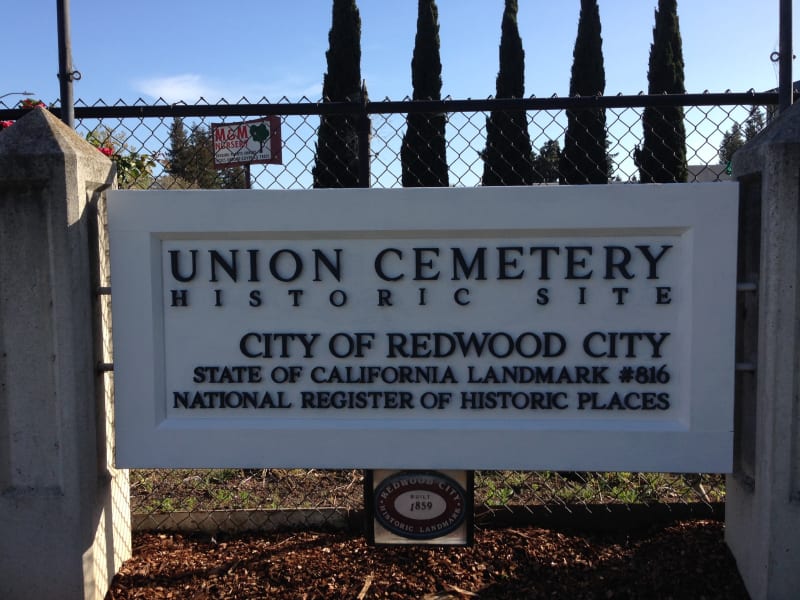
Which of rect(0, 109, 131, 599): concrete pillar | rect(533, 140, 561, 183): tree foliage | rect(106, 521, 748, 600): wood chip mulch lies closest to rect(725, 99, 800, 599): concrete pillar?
rect(106, 521, 748, 600): wood chip mulch

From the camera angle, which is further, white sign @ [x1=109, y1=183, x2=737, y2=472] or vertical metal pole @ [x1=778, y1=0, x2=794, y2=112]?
vertical metal pole @ [x1=778, y1=0, x2=794, y2=112]

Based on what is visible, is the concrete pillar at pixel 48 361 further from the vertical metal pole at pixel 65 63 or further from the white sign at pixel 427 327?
the vertical metal pole at pixel 65 63

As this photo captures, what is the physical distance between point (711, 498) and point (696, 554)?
59 cm

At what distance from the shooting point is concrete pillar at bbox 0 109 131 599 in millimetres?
2150

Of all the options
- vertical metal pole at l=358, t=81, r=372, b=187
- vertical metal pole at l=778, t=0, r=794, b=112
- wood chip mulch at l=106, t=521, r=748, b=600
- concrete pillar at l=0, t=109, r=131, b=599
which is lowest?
wood chip mulch at l=106, t=521, r=748, b=600

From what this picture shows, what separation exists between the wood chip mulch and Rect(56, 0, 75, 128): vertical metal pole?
1.77 metres

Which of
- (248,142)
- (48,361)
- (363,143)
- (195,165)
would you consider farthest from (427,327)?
(195,165)

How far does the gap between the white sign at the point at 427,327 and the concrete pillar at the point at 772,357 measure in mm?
100

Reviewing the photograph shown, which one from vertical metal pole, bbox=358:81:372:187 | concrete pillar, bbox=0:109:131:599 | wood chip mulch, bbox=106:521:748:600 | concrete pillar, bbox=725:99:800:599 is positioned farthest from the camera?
vertical metal pole, bbox=358:81:372:187

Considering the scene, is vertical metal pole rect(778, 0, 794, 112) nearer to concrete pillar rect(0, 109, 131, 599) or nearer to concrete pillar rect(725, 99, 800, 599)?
concrete pillar rect(725, 99, 800, 599)

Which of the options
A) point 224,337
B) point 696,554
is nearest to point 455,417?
point 224,337

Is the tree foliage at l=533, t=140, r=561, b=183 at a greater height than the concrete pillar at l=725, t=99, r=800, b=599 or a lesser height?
greater

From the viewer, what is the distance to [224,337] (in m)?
2.29

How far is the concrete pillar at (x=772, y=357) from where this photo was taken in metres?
2.02
